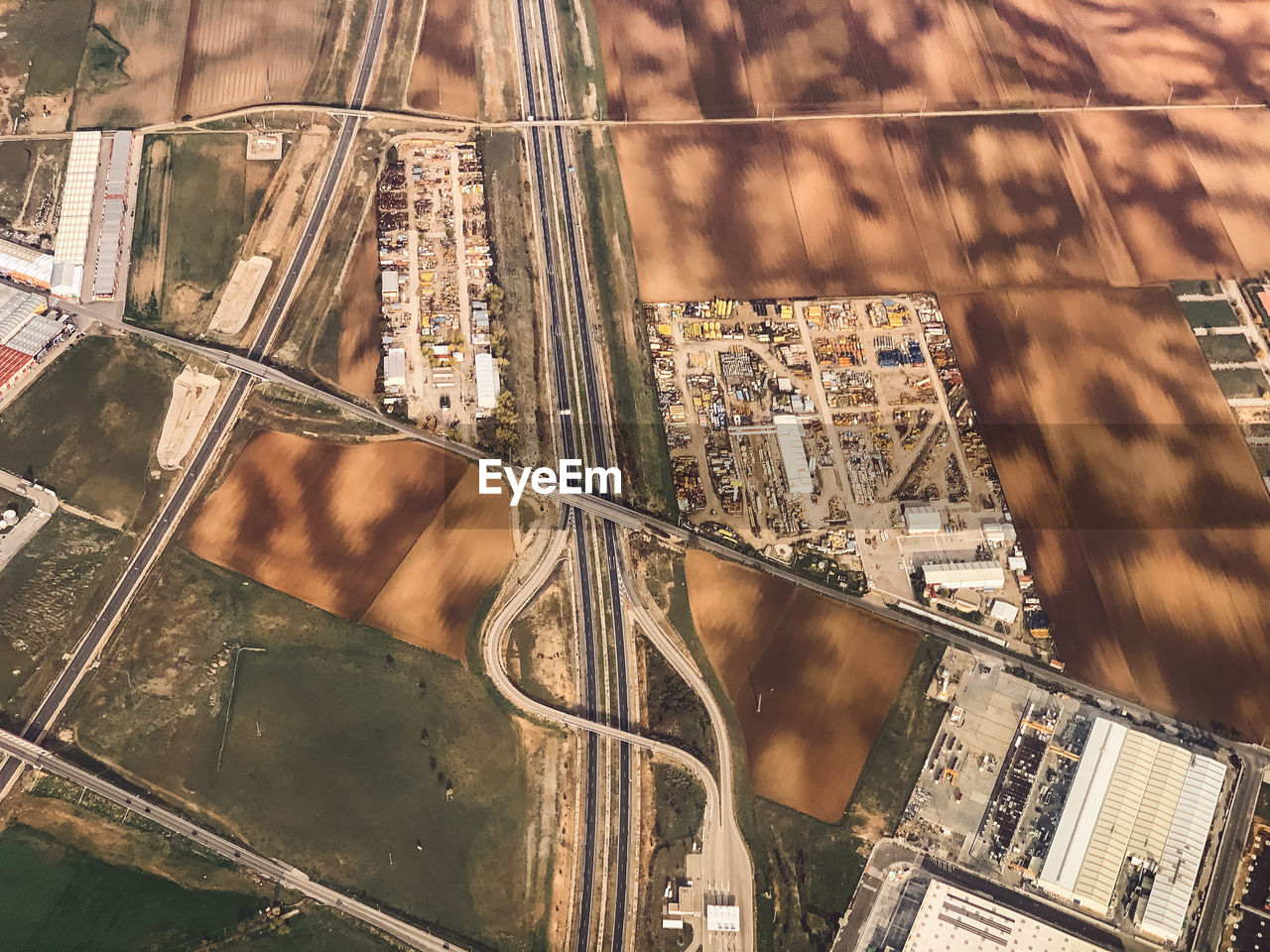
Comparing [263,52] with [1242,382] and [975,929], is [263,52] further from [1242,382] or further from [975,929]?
[975,929]

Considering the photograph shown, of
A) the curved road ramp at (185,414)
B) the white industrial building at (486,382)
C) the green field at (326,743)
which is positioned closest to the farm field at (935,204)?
the white industrial building at (486,382)

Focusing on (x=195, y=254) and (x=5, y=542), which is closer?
(x=5, y=542)

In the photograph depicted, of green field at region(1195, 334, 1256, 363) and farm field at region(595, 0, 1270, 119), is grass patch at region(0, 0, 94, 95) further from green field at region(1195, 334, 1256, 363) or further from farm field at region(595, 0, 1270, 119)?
green field at region(1195, 334, 1256, 363)

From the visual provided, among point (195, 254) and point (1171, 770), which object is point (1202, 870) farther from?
point (195, 254)

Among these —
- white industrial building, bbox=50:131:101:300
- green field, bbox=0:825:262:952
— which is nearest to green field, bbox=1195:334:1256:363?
green field, bbox=0:825:262:952

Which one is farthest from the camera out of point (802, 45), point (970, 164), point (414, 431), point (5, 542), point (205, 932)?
point (802, 45)

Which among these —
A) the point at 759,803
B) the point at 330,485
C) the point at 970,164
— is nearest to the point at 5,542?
the point at 330,485

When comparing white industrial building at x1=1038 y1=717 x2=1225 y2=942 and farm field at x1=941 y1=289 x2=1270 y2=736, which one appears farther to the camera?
farm field at x1=941 y1=289 x2=1270 y2=736
